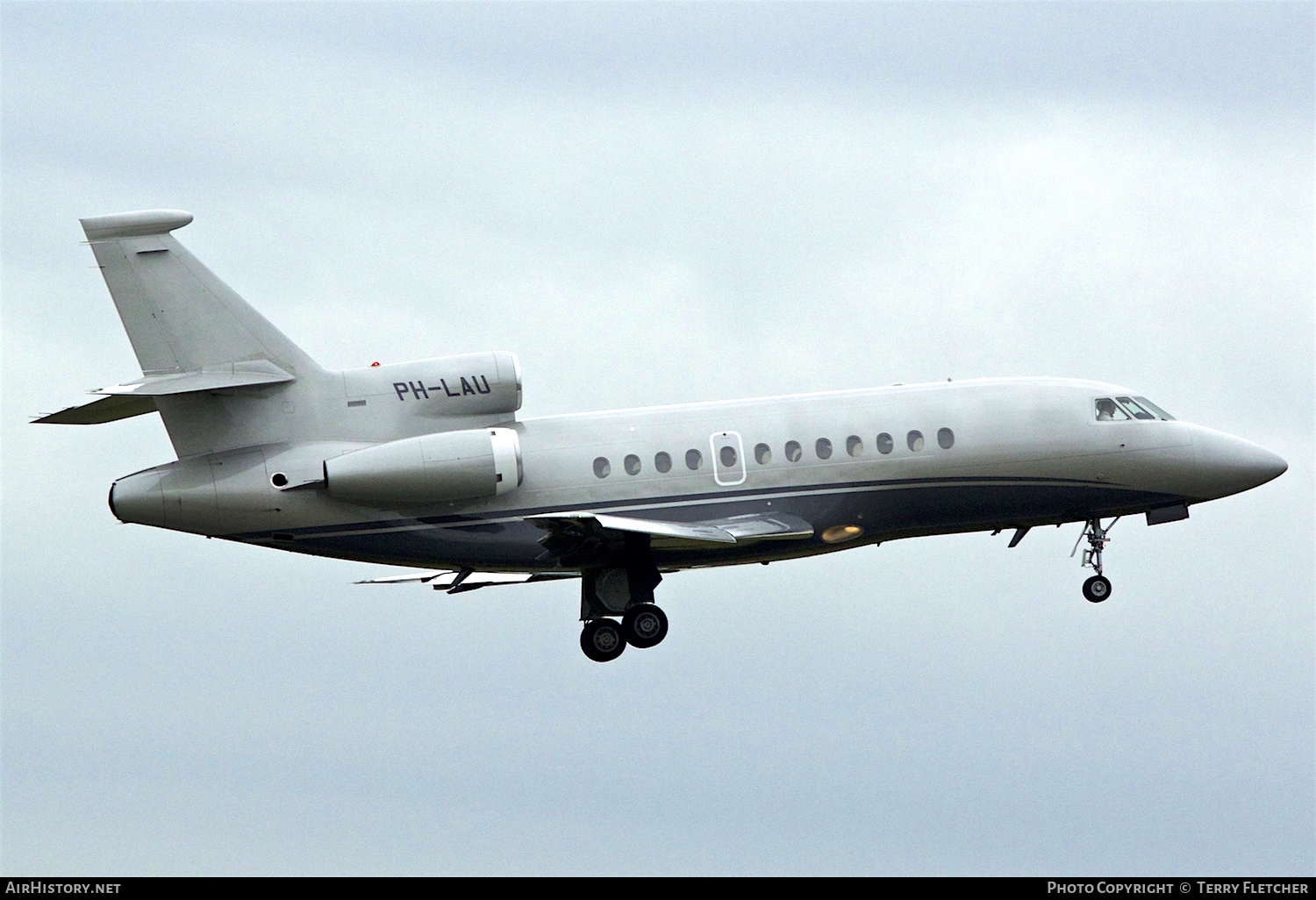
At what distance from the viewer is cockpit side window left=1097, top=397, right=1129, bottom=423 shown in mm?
35188

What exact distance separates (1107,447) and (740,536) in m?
7.18

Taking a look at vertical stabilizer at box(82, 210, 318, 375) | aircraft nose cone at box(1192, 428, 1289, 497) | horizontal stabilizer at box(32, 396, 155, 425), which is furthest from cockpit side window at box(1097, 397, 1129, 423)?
horizontal stabilizer at box(32, 396, 155, 425)

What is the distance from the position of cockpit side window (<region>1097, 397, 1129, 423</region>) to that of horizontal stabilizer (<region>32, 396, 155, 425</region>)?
16934 mm

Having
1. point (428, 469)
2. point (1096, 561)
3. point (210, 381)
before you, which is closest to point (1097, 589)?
point (1096, 561)

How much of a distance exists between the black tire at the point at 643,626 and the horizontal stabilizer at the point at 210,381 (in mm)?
7221

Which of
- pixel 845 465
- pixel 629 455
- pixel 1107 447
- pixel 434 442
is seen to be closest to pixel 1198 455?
pixel 1107 447

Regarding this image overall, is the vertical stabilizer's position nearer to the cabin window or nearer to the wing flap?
→ the wing flap

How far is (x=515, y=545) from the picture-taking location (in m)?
33.7

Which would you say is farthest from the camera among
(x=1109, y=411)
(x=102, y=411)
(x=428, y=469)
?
(x=1109, y=411)

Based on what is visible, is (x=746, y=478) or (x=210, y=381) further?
(x=746, y=478)

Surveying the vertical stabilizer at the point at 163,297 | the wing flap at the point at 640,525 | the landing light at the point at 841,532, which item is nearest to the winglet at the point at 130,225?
the vertical stabilizer at the point at 163,297

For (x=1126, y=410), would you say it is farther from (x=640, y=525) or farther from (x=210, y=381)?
(x=210, y=381)

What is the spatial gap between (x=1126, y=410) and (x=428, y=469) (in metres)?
12.9

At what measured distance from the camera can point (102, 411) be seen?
33.4 m
